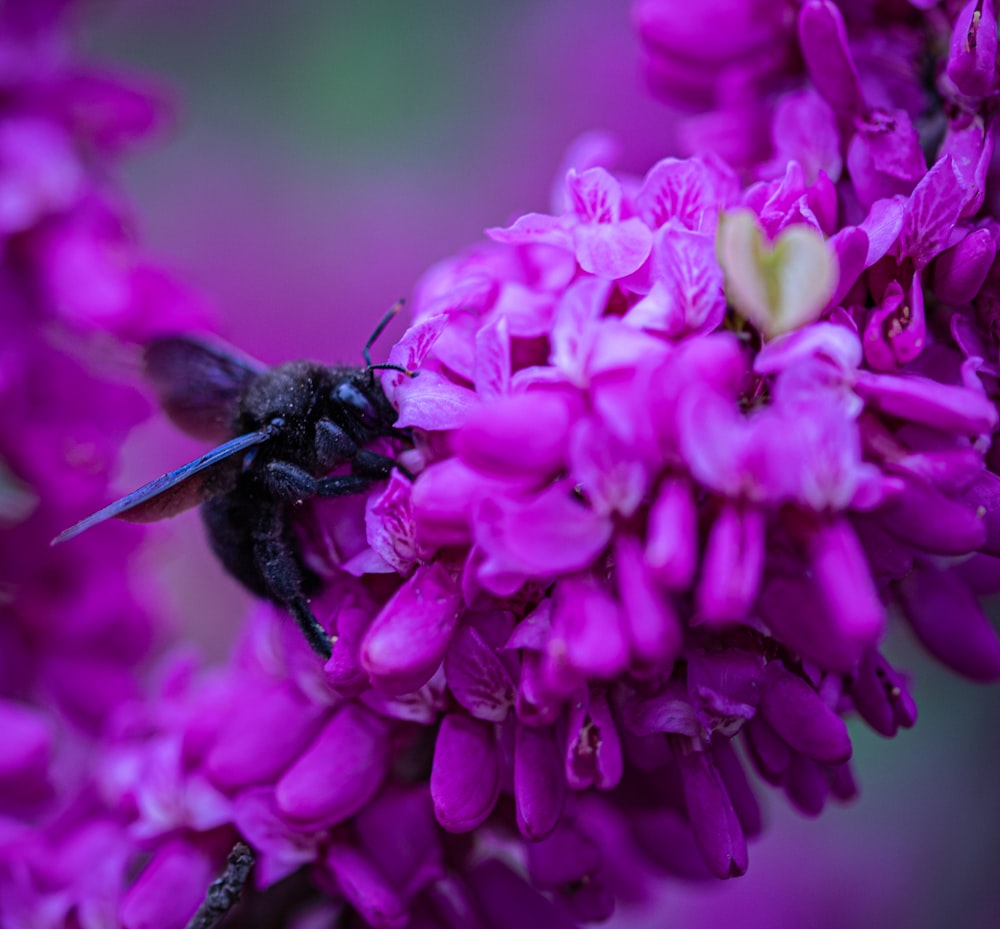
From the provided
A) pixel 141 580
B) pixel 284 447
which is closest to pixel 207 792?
pixel 284 447

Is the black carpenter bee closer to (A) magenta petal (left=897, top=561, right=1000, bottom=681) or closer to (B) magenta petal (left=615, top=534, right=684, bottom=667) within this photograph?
(B) magenta petal (left=615, top=534, right=684, bottom=667)

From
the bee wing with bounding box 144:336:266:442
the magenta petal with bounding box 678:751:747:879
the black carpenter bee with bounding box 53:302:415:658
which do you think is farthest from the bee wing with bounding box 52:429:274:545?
the magenta petal with bounding box 678:751:747:879

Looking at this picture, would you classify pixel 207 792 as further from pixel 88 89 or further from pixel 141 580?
pixel 88 89

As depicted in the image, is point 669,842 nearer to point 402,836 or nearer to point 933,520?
point 402,836

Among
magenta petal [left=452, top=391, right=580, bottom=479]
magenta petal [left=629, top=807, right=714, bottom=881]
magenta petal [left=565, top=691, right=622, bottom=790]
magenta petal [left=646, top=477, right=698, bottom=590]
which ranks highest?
magenta petal [left=452, top=391, right=580, bottom=479]

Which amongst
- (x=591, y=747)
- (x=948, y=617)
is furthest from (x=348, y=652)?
(x=948, y=617)

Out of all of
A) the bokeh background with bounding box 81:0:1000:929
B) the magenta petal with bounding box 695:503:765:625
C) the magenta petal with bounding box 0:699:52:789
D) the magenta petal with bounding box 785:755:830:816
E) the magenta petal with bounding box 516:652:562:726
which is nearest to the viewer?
the magenta petal with bounding box 695:503:765:625
